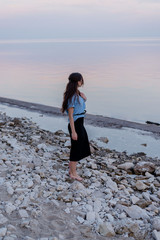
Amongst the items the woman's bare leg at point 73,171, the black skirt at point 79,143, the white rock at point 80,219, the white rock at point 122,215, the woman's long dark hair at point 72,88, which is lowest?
the white rock at point 80,219

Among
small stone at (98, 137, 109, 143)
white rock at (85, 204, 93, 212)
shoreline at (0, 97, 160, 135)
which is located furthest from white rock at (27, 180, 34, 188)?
shoreline at (0, 97, 160, 135)

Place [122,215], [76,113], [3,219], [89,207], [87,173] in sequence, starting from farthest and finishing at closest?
1. [87,173]
2. [76,113]
3. [89,207]
4. [122,215]
5. [3,219]

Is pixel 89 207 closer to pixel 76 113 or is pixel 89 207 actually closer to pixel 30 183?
pixel 30 183

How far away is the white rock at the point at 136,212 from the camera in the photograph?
4547 millimetres

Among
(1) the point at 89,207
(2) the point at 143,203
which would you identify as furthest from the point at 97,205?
(2) the point at 143,203

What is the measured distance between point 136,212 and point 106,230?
2.20ft

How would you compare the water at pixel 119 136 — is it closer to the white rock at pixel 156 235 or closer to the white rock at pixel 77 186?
the white rock at pixel 77 186

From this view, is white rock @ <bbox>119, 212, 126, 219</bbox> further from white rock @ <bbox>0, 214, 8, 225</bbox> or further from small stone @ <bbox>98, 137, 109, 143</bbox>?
small stone @ <bbox>98, 137, 109, 143</bbox>

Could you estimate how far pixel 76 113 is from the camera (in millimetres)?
5379

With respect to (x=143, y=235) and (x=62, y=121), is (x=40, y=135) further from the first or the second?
(x=143, y=235)

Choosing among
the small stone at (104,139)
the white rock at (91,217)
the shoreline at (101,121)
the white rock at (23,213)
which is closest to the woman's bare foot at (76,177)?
the white rock at (91,217)

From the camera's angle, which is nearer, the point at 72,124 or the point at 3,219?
the point at 3,219

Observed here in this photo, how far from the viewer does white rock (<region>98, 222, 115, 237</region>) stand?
412cm

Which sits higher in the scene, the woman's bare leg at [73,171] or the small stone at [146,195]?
the woman's bare leg at [73,171]
